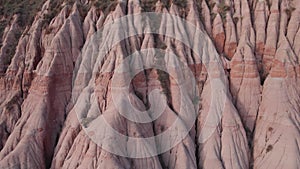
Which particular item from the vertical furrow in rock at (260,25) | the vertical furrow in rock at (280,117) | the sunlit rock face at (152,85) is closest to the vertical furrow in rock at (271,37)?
the sunlit rock face at (152,85)

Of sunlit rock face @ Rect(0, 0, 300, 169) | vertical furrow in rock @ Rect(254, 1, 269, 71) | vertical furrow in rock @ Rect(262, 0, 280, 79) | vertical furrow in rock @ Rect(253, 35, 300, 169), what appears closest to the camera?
sunlit rock face @ Rect(0, 0, 300, 169)

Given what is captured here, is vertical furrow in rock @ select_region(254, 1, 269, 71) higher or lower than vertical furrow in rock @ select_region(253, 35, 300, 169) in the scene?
higher

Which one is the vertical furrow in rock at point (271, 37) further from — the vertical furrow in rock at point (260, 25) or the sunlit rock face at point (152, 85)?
the vertical furrow in rock at point (260, 25)

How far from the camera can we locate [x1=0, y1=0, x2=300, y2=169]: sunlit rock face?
25594mm

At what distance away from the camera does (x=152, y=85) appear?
28297 mm

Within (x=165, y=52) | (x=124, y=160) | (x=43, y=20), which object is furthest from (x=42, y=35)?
(x=124, y=160)

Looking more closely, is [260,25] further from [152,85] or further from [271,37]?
[152,85]

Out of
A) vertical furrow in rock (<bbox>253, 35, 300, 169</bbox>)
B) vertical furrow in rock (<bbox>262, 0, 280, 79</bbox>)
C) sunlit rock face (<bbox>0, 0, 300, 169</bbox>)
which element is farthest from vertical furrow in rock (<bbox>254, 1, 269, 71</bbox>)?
vertical furrow in rock (<bbox>253, 35, 300, 169</bbox>)

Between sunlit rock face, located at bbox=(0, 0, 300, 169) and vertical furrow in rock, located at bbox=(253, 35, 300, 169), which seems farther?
vertical furrow in rock, located at bbox=(253, 35, 300, 169)

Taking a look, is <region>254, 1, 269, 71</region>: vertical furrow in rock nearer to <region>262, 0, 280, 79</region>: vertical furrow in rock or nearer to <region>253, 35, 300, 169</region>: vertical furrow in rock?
<region>262, 0, 280, 79</region>: vertical furrow in rock

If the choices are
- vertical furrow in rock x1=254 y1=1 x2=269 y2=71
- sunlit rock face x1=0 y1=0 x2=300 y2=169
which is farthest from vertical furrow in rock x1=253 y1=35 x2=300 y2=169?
vertical furrow in rock x1=254 y1=1 x2=269 y2=71

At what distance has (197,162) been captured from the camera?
87.5 ft

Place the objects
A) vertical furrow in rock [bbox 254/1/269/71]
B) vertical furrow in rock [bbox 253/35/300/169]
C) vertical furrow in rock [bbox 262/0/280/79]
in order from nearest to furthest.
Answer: vertical furrow in rock [bbox 253/35/300/169] → vertical furrow in rock [bbox 262/0/280/79] → vertical furrow in rock [bbox 254/1/269/71]

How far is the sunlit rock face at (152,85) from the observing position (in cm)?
2559
